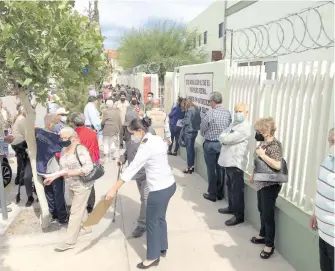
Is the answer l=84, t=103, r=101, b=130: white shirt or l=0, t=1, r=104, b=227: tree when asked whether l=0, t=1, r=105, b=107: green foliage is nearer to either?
l=0, t=1, r=104, b=227: tree

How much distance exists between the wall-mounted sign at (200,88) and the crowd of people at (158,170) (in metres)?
1.08

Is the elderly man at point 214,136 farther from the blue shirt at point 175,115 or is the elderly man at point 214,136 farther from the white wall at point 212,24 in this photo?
Result: the white wall at point 212,24

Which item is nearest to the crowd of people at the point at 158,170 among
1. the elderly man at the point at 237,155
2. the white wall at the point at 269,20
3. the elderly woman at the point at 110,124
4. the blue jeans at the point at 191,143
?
the elderly man at the point at 237,155

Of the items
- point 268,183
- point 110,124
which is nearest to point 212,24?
point 110,124

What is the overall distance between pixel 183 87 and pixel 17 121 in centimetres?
461

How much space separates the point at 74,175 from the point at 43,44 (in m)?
1.50

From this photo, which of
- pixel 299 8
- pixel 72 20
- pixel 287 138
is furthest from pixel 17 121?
pixel 299 8

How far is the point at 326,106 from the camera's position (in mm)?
3264

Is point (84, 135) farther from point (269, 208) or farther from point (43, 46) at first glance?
point (269, 208)

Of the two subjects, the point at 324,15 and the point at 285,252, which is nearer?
the point at 285,252

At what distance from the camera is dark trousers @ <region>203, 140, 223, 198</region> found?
532cm

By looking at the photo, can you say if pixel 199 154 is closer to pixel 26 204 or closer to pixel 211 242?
pixel 211 242

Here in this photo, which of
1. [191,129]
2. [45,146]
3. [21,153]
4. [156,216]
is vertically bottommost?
[156,216]

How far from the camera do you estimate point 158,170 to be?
3465 millimetres
